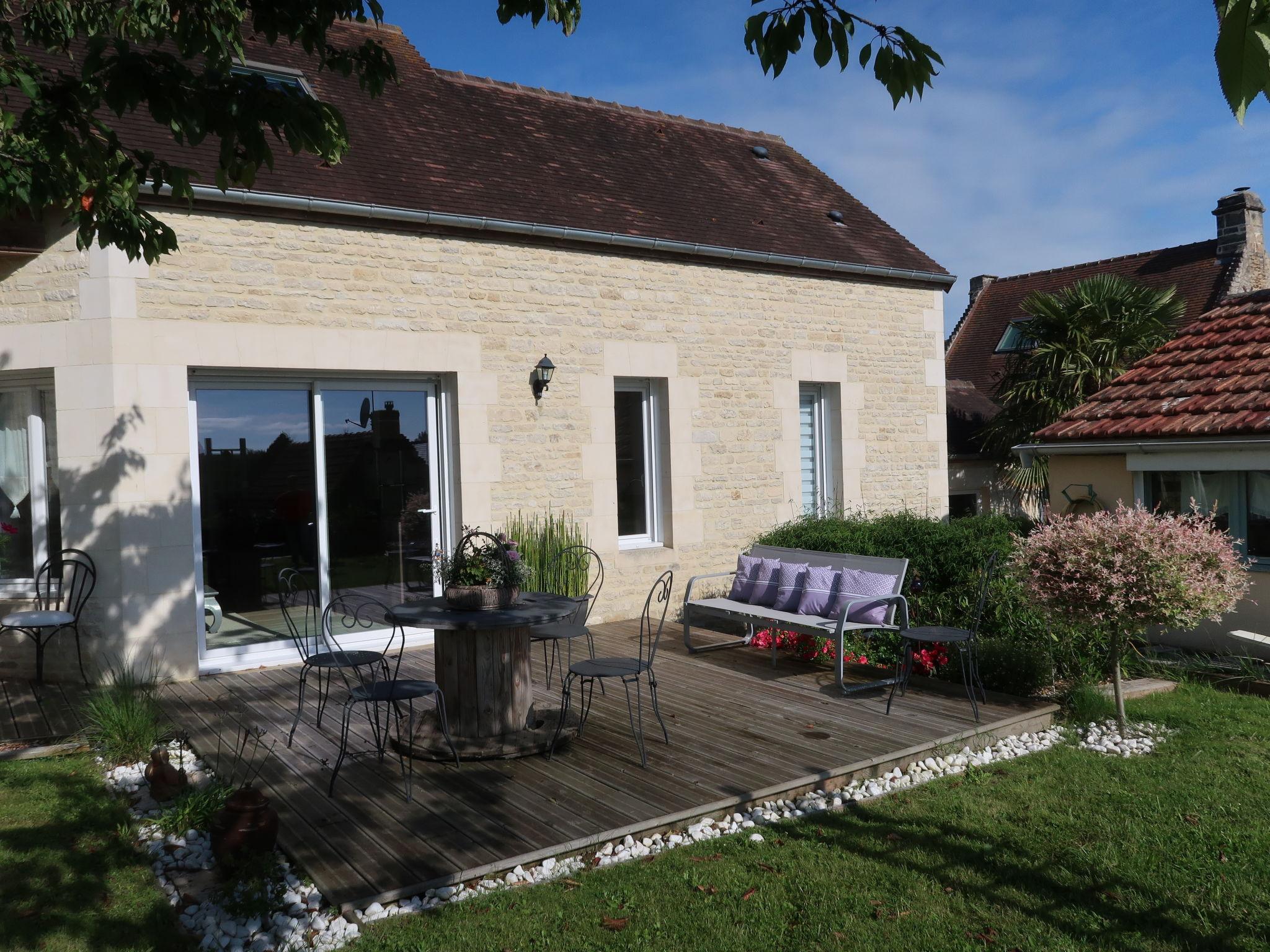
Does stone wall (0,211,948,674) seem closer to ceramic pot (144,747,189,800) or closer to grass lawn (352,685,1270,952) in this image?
ceramic pot (144,747,189,800)

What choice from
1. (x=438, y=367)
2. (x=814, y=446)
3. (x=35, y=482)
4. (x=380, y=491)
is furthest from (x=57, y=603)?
(x=814, y=446)

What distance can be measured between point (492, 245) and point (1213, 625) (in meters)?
7.18

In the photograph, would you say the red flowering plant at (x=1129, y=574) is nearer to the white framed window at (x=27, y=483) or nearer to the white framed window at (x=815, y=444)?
the white framed window at (x=815, y=444)

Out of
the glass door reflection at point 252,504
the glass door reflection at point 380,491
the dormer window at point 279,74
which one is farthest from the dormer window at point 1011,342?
the glass door reflection at point 252,504

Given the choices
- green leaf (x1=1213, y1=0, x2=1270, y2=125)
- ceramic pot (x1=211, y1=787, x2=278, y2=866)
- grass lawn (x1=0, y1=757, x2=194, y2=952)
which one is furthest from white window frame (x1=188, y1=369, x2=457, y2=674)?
green leaf (x1=1213, y1=0, x2=1270, y2=125)

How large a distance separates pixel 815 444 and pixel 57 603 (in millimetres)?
7834

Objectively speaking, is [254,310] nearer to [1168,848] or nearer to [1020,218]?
[1168,848]

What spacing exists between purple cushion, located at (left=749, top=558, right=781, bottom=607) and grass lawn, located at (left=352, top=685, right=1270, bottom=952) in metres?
3.20

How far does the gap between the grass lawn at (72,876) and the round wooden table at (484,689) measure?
5.10 feet

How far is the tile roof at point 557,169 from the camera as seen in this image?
8695 millimetres

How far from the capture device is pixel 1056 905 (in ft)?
12.4

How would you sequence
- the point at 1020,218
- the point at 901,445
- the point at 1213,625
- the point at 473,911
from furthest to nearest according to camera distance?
the point at 1020,218 < the point at 901,445 < the point at 1213,625 < the point at 473,911

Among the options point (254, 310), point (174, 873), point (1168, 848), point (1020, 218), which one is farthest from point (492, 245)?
point (1020, 218)

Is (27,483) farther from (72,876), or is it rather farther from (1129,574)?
(1129,574)
